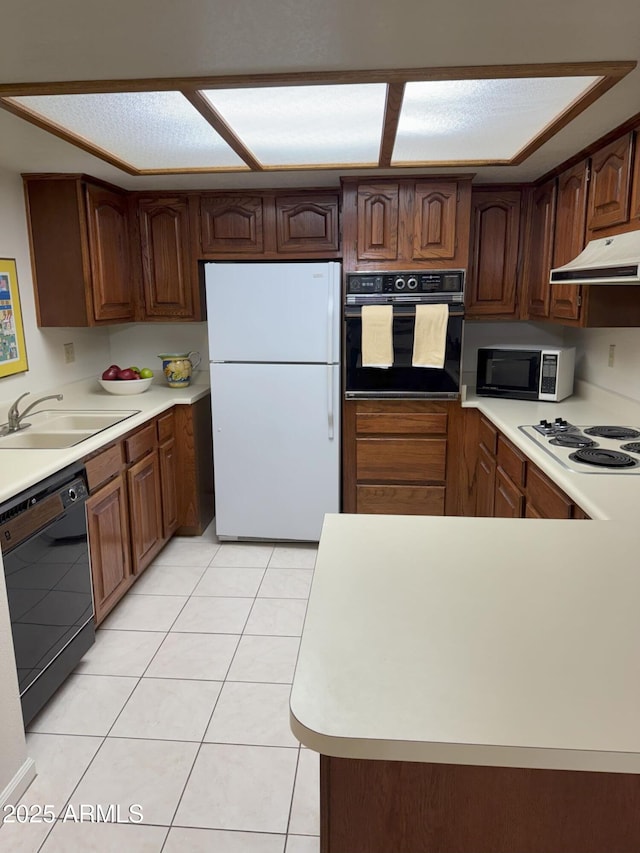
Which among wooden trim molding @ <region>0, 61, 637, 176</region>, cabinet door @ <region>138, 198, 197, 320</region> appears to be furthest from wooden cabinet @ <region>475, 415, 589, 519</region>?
cabinet door @ <region>138, 198, 197, 320</region>

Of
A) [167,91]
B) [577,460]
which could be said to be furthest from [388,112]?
[577,460]

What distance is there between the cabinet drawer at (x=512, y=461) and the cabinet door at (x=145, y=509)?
1759 mm

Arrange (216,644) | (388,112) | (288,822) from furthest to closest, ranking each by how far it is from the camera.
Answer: (216,644)
(388,112)
(288,822)

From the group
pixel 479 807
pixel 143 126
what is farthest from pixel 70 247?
pixel 479 807

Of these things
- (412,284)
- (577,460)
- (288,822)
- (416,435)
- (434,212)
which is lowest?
(288,822)

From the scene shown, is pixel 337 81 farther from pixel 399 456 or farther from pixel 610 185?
pixel 399 456

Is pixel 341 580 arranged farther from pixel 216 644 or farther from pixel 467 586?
pixel 216 644

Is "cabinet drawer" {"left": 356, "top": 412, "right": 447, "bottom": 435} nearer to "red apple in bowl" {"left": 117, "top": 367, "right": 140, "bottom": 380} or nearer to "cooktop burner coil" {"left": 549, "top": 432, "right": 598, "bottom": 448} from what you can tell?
"cooktop burner coil" {"left": 549, "top": 432, "right": 598, "bottom": 448}

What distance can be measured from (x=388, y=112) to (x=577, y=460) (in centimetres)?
132

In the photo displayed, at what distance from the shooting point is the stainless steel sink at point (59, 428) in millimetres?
2672

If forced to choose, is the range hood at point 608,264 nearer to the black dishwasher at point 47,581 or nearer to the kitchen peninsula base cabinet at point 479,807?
the kitchen peninsula base cabinet at point 479,807

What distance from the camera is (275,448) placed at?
11.3 ft

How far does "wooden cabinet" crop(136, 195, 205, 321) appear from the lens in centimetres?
354

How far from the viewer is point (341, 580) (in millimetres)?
1250
